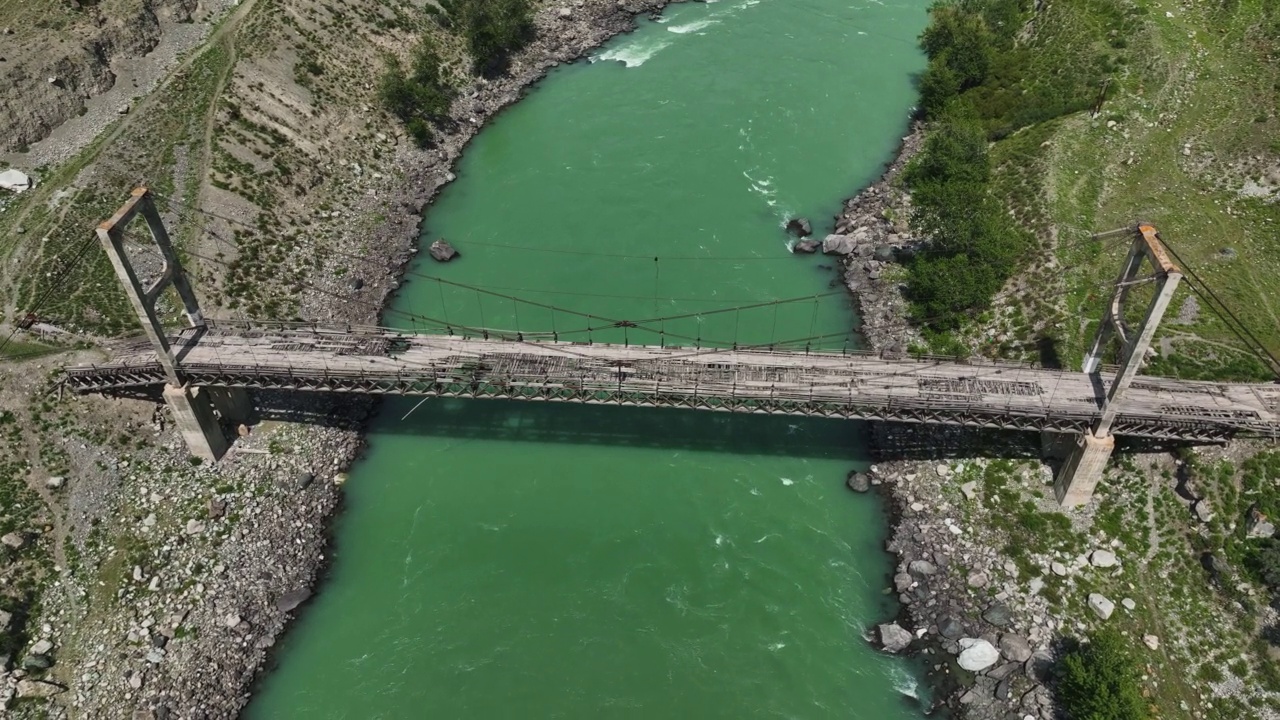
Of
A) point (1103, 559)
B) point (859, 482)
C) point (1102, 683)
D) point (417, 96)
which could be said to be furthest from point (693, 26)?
point (1102, 683)

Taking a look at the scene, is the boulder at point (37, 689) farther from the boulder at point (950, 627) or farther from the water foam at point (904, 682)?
the boulder at point (950, 627)

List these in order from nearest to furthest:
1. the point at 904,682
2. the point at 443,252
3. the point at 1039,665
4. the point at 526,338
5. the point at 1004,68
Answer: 1. the point at 1039,665
2. the point at 904,682
3. the point at 526,338
4. the point at 443,252
5. the point at 1004,68

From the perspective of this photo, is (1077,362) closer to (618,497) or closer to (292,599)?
(618,497)

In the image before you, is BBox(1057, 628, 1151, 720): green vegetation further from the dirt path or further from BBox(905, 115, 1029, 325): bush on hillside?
the dirt path

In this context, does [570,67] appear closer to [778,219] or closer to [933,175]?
[778,219]

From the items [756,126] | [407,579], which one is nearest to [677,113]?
[756,126]

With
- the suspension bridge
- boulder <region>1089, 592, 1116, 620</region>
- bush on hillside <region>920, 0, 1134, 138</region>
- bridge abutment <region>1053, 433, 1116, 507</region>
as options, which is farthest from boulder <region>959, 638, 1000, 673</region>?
bush on hillside <region>920, 0, 1134, 138</region>

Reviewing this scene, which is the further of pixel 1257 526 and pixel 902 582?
pixel 902 582
